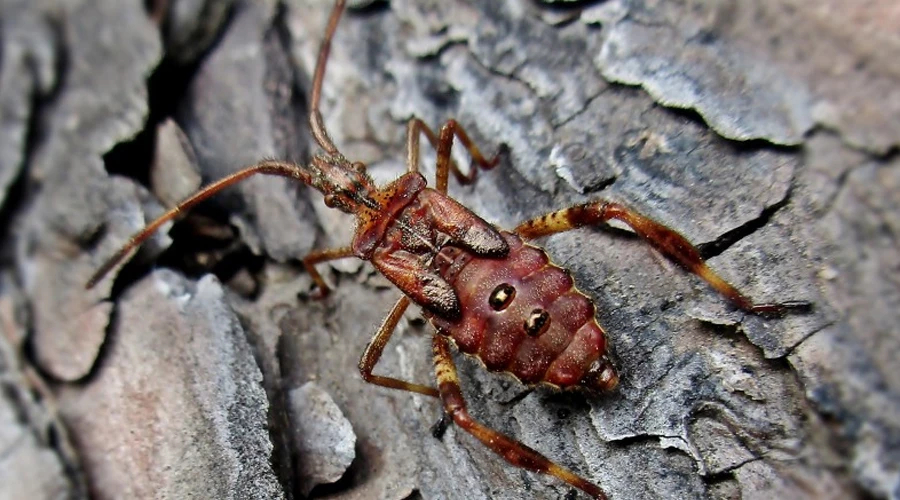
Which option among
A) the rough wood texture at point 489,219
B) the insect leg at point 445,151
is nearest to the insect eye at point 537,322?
the rough wood texture at point 489,219

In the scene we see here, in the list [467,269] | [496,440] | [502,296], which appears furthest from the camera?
[467,269]

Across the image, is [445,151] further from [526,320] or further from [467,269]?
[526,320]

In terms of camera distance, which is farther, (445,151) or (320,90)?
(320,90)

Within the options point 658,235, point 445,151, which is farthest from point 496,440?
point 445,151

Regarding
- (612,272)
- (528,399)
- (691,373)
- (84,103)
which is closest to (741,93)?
(612,272)

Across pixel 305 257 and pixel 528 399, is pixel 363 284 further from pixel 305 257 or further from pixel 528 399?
pixel 528 399

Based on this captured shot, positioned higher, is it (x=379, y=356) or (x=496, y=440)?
(x=379, y=356)

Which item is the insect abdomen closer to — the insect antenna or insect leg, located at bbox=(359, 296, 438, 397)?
insect leg, located at bbox=(359, 296, 438, 397)
